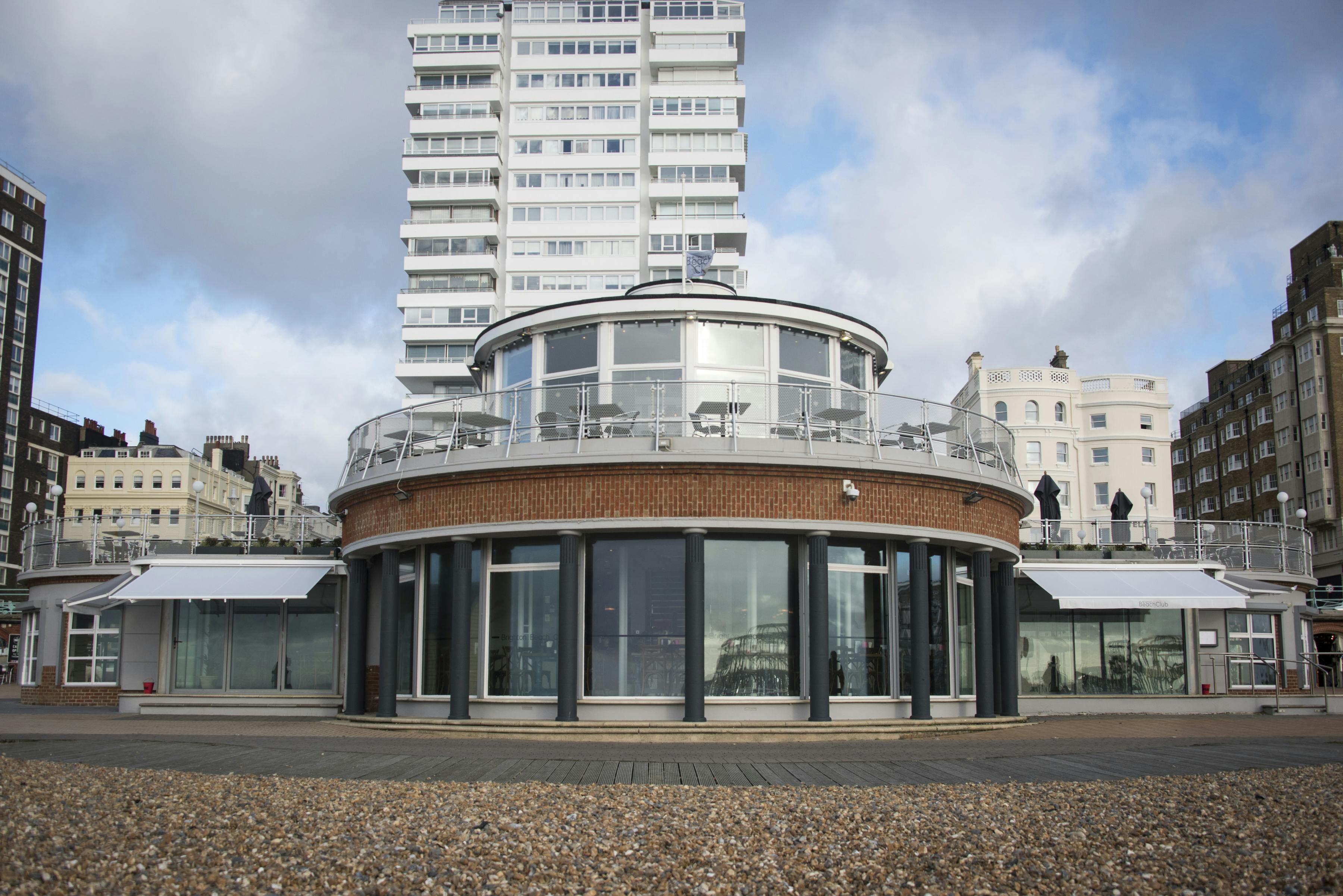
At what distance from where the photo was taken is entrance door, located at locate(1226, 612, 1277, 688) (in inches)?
968

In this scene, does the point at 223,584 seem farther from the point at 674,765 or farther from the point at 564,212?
the point at 564,212

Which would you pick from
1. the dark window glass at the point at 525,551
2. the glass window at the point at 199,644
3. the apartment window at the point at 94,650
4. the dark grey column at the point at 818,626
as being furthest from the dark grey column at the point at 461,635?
the apartment window at the point at 94,650

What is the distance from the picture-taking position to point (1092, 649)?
22.9 meters

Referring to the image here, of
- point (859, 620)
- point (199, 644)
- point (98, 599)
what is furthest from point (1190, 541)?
point (98, 599)

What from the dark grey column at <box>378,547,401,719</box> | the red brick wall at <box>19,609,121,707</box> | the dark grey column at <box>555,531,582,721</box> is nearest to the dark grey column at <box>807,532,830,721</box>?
the dark grey column at <box>555,531,582,721</box>

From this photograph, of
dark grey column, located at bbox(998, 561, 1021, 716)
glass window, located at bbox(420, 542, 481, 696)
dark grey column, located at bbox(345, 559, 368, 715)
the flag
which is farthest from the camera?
the flag

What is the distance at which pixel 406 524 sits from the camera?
56.6 ft

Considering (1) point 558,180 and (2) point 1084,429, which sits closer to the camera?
(2) point 1084,429

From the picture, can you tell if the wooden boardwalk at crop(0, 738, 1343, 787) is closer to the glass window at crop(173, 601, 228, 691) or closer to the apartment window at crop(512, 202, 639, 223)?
the glass window at crop(173, 601, 228, 691)

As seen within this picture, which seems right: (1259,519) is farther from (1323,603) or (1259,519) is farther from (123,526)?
(123,526)

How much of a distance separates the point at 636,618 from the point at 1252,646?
54.8 ft

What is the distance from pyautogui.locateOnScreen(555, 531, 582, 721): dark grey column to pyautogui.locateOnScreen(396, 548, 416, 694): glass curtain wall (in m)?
3.22

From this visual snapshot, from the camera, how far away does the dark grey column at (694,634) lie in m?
15.1

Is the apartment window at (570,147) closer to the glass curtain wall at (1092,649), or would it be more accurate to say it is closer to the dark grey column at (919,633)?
the glass curtain wall at (1092,649)
